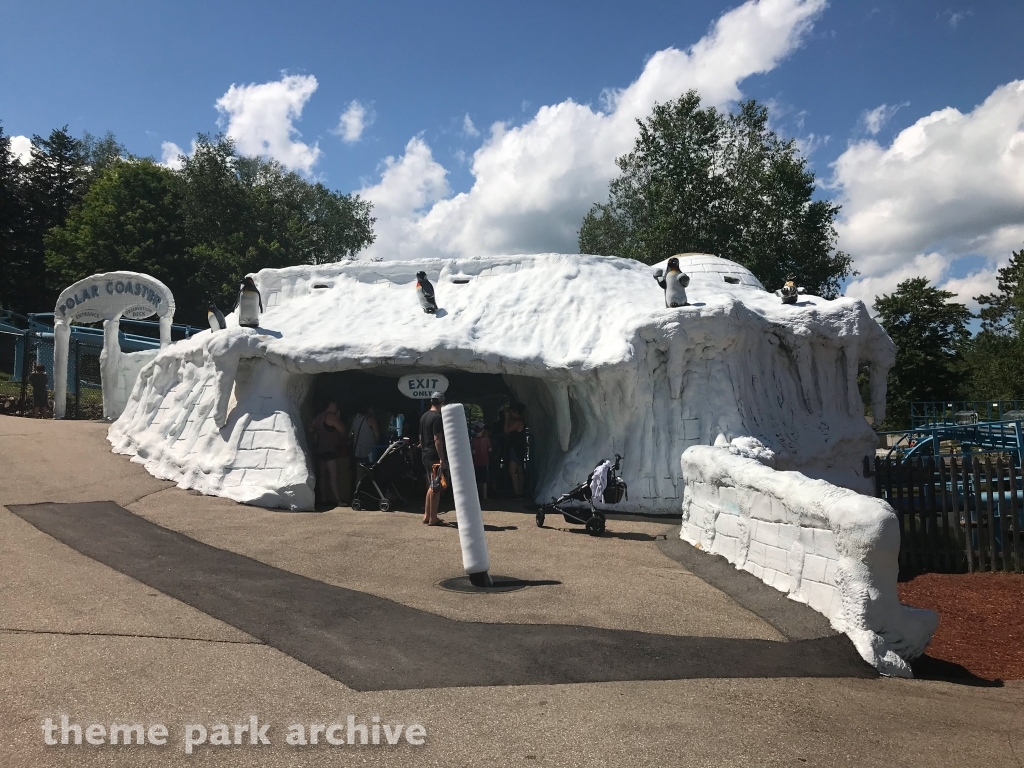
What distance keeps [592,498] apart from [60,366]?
545 inches

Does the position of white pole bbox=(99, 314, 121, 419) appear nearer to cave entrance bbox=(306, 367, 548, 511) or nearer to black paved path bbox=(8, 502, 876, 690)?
cave entrance bbox=(306, 367, 548, 511)

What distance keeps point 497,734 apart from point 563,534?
6160 mm

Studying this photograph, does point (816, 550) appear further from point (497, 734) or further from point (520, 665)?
point (497, 734)

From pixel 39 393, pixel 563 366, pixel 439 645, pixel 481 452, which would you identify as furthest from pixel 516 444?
pixel 39 393

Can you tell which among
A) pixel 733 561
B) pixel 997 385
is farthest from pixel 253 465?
pixel 997 385

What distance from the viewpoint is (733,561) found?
26.2ft

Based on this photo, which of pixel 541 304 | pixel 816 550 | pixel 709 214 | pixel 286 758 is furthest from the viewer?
pixel 709 214

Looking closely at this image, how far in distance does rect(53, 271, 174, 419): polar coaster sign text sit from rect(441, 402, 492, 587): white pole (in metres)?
12.6

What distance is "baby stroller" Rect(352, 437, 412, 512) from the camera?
11.5 metres

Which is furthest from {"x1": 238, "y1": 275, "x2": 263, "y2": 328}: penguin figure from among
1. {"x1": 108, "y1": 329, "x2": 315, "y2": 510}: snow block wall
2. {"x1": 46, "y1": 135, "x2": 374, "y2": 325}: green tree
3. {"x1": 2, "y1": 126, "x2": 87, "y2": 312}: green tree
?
{"x1": 2, "y1": 126, "x2": 87, "y2": 312}: green tree

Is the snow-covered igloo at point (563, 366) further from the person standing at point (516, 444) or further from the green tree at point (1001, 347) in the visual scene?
the green tree at point (1001, 347)

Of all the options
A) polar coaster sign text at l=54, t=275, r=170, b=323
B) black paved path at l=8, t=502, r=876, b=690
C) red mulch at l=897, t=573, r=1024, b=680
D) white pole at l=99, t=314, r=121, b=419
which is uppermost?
polar coaster sign text at l=54, t=275, r=170, b=323

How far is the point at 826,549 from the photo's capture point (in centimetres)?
612

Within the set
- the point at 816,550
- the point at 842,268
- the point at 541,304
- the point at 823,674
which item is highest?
the point at 842,268
